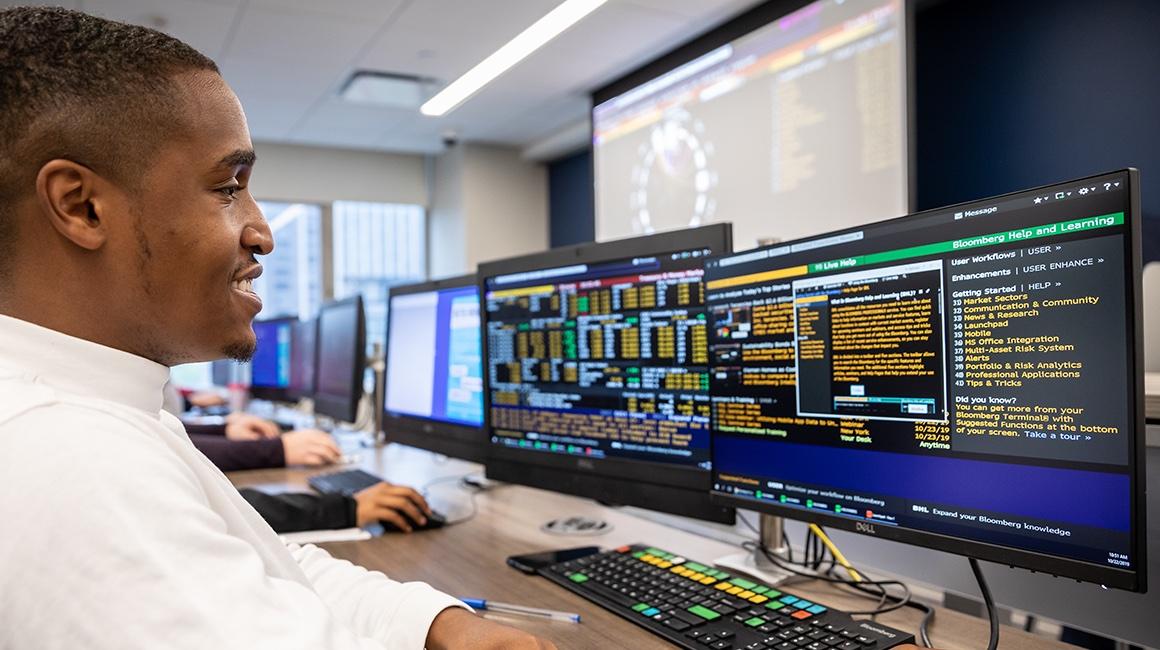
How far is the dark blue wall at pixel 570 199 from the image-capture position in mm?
5996

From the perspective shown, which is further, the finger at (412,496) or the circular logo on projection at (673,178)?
the circular logo on projection at (673,178)

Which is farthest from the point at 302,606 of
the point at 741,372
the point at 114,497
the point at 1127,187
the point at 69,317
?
the point at 1127,187

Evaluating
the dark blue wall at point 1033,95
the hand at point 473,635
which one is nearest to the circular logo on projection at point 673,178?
the dark blue wall at point 1033,95

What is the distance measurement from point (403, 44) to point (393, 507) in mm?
3369

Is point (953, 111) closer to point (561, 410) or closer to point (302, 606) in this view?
point (561, 410)

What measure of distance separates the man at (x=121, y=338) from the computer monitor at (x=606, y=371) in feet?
1.46

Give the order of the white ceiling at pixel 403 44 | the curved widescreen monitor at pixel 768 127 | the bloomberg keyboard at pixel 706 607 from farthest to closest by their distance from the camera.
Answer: the white ceiling at pixel 403 44
the curved widescreen monitor at pixel 768 127
the bloomberg keyboard at pixel 706 607

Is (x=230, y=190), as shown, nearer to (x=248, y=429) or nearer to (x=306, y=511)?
(x=306, y=511)

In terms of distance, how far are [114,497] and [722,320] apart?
75cm

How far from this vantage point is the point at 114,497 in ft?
1.60

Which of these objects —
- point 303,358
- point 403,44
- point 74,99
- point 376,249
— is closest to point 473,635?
point 74,99

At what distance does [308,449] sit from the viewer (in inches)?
85.5

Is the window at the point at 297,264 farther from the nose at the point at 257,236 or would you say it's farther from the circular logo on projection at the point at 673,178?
the nose at the point at 257,236

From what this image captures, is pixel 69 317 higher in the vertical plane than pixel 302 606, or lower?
higher
